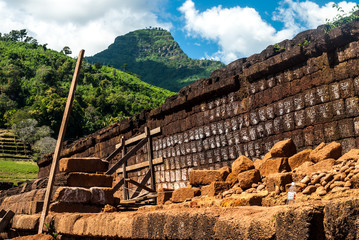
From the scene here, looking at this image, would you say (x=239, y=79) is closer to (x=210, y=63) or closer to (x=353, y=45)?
(x=353, y=45)

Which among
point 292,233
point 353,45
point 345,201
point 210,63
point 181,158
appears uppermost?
point 210,63

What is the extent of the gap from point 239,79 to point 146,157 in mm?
5026

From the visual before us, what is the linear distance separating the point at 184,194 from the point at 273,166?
2.13m

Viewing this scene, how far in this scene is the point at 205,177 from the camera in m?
8.17

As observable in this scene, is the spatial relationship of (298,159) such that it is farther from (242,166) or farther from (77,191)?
(77,191)

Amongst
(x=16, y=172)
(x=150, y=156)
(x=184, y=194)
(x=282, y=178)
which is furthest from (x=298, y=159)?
(x=16, y=172)

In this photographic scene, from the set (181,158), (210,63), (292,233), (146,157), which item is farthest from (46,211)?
(210,63)

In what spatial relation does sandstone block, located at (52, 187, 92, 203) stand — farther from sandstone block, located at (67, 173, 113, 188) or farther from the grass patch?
the grass patch

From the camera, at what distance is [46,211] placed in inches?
244

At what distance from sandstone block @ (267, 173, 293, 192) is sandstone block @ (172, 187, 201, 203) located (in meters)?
2.24

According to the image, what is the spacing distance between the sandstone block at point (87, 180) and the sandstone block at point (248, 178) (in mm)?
2447

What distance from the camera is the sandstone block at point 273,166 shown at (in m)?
6.63

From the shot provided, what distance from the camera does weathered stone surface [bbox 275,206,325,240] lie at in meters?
2.23

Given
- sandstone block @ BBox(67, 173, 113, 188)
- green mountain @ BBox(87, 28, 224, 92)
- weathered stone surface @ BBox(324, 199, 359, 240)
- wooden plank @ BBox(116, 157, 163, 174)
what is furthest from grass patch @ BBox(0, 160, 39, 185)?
green mountain @ BBox(87, 28, 224, 92)
